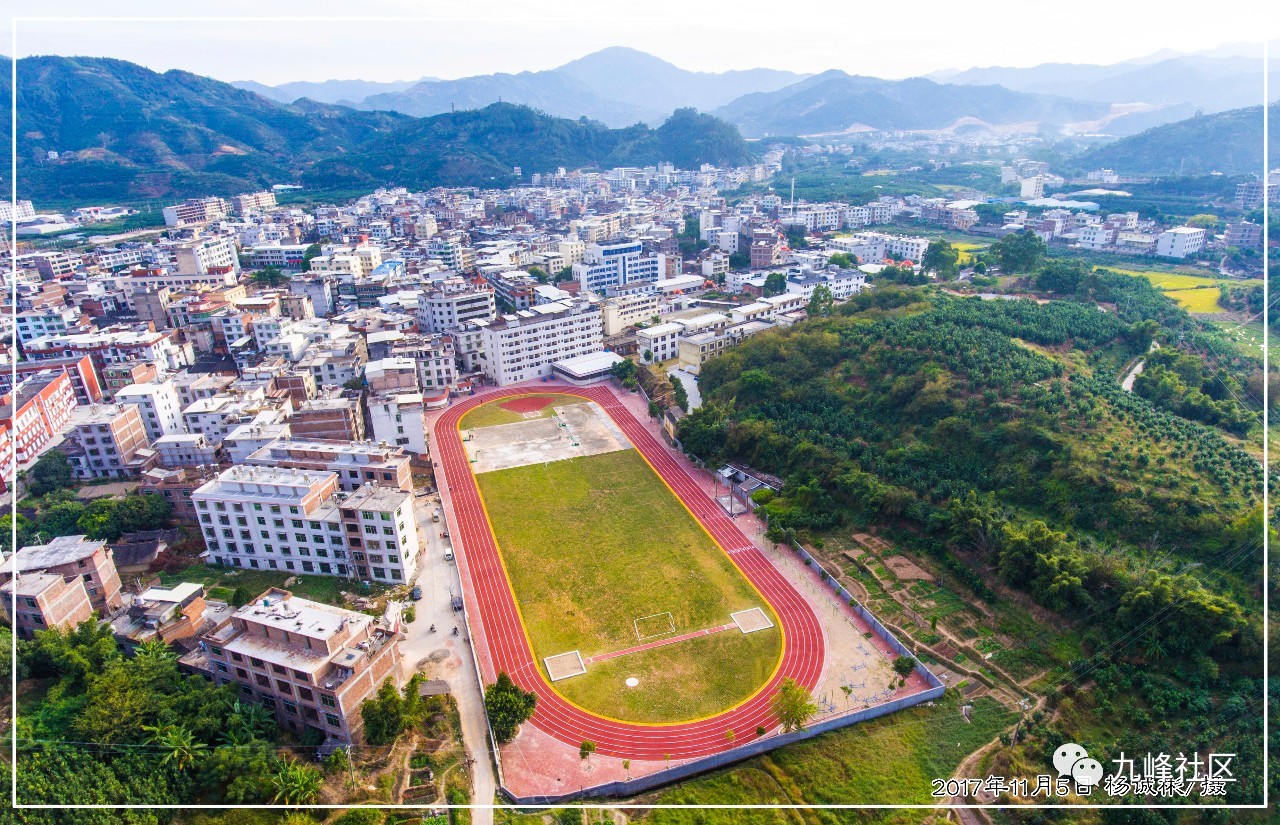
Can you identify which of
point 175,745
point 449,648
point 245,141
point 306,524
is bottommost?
point 449,648

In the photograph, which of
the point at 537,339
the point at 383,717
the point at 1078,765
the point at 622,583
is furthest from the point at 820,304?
the point at 383,717

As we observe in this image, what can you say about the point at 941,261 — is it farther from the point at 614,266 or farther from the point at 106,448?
the point at 106,448

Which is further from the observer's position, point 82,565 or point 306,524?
point 306,524

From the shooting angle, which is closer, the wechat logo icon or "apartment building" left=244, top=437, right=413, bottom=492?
the wechat logo icon

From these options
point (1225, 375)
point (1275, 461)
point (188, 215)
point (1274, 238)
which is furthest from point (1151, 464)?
point (188, 215)

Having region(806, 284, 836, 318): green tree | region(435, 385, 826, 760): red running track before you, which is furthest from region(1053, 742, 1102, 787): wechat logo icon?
region(806, 284, 836, 318): green tree

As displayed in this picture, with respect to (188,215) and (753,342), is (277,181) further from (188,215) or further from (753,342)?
(753,342)

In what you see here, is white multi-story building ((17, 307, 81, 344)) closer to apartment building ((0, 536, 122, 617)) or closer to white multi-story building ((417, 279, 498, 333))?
white multi-story building ((417, 279, 498, 333))

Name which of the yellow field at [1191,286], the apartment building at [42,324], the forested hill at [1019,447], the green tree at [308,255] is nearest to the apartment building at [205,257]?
the green tree at [308,255]
